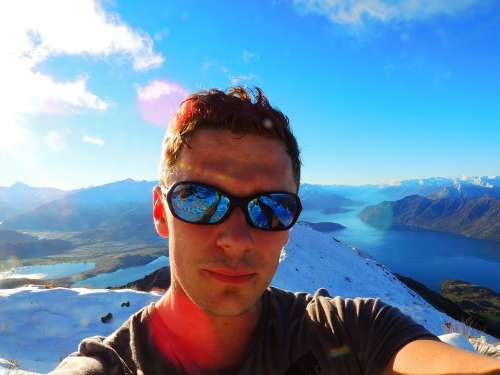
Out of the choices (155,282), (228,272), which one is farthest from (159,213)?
(155,282)

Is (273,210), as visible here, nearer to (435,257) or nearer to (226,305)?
(226,305)

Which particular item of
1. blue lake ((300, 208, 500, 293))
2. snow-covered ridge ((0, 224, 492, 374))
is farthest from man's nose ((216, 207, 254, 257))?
blue lake ((300, 208, 500, 293))

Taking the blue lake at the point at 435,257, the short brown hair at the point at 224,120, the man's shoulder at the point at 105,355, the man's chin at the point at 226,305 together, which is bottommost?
the blue lake at the point at 435,257

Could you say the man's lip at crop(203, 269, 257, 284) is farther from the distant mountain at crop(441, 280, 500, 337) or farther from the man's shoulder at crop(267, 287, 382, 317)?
the distant mountain at crop(441, 280, 500, 337)

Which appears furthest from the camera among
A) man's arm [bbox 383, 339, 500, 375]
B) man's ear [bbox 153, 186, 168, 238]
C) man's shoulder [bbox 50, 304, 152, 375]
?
man's ear [bbox 153, 186, 168, 238]

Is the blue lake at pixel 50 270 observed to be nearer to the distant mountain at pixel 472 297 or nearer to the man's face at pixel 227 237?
the distant mountain at pixel 472 297

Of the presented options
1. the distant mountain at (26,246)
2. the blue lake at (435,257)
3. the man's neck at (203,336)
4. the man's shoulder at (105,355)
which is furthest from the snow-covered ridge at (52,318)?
the distant mountain at (26,246)
